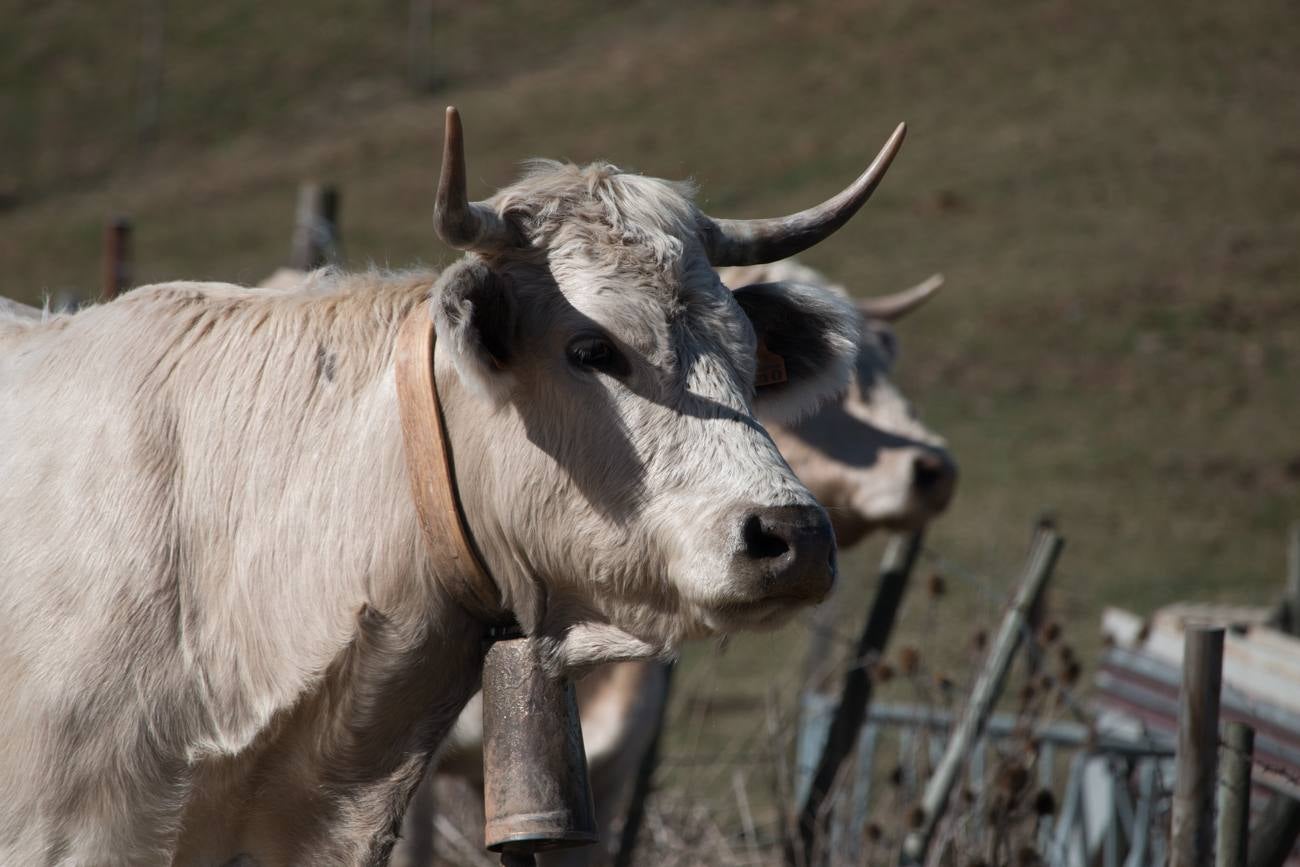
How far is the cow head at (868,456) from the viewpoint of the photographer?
548cm

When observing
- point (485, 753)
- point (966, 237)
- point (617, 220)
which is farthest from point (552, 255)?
point (966, 237)

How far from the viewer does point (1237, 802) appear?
3023mm

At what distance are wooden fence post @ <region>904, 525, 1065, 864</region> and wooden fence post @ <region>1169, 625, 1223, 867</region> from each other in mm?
1185

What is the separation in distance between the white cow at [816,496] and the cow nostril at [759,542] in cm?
229

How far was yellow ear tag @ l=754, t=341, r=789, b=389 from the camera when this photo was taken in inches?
117

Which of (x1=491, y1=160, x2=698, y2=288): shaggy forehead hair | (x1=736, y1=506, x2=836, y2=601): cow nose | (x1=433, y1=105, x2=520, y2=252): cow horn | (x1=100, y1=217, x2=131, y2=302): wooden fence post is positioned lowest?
(x1=736, y1=506, x2=836, y2=601): cow nose

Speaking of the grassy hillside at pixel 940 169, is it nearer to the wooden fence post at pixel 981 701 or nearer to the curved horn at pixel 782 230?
the wooden fence post at pixel 981 701

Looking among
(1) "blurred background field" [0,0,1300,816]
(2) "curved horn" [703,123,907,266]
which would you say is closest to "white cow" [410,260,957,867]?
(1) "blurred background field" [0,0,1300,816]

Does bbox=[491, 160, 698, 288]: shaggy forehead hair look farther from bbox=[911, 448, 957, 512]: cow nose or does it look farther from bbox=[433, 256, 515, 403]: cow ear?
bbox=[911, 448, 957, 512]: cow nose

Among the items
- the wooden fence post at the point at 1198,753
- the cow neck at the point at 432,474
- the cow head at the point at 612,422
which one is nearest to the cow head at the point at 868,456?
the wooden fence post at the point at 1198,753

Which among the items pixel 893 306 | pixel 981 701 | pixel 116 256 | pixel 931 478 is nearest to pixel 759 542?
pixel 981 701

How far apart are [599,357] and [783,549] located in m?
0.48

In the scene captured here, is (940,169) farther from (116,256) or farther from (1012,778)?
(1012,778)

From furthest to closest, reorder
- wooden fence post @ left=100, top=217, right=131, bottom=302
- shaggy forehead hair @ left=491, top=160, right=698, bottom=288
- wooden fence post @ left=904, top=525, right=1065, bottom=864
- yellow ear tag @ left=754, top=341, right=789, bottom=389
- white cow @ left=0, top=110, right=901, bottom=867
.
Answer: wooden fence post @ left=100, top=217, right=131, bottom=302, wooden fence post @ left=904, top=525, right=1065, bottom=864, yellow ear tag @ left=754, top=341, right=789, bottom=389, shaggy forehead hair @ left=491, top=160, right=698, bottom=288, white cow @ left=0, top=110, right=901, bottom=867
